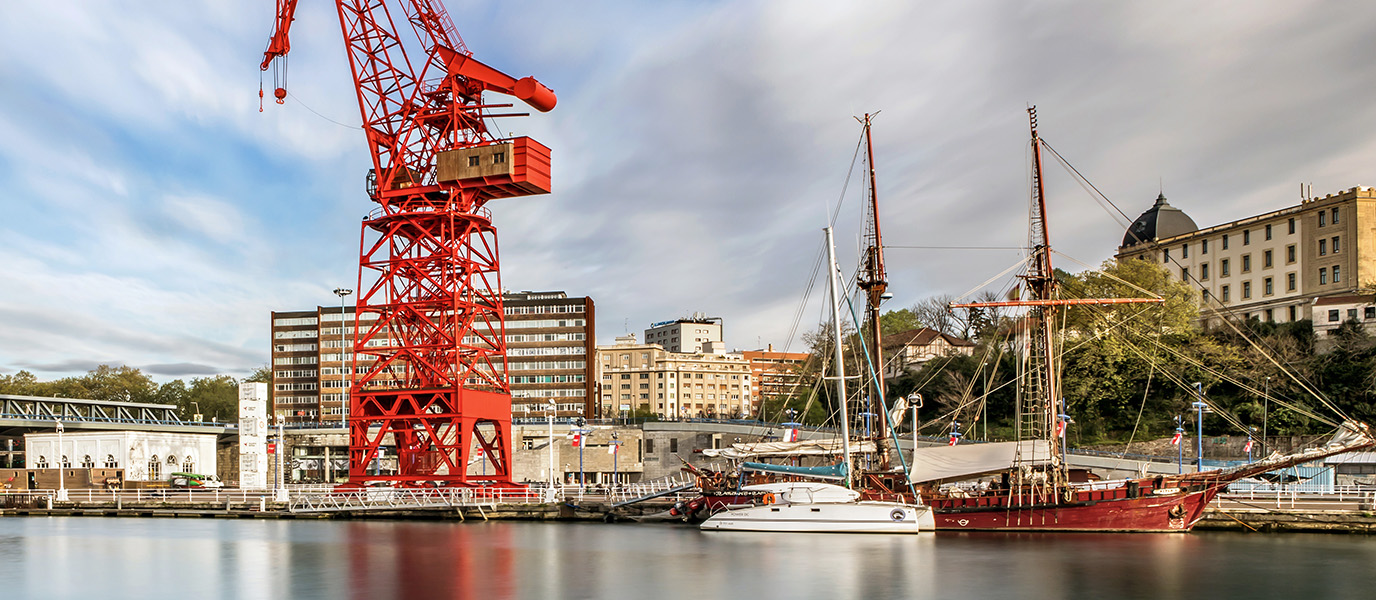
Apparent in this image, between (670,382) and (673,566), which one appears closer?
(673,566)

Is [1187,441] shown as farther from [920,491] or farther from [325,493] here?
[325,493]

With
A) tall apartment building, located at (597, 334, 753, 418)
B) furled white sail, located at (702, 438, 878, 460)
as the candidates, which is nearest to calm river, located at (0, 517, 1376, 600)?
furled white sail, located at (702, 438, 878, 460)

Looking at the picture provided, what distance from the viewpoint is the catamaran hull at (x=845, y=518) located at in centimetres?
4144

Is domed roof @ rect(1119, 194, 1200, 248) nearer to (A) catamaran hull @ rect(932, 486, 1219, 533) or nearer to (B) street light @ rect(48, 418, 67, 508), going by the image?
(A) catamaran hull @ rect(932, 486, 1219, 533)

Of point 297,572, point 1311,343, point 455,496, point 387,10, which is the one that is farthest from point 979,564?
point 1311,343

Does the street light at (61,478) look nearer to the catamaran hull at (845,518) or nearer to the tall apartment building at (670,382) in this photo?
the catamaran hull at (845,518)

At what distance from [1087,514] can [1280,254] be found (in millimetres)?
53960

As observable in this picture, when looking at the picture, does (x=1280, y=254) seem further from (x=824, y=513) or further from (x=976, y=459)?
(x=824, y=513)

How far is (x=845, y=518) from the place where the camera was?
4150 centimetres

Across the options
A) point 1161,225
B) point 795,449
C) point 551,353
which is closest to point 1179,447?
point 795,449

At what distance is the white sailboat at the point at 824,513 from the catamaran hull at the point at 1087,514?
122 cm

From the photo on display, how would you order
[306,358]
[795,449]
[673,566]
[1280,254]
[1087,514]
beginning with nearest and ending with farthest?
1. [673,566]
2. [1087,514]
3. [795,449]
4. [1280,254]
5. [306,358]

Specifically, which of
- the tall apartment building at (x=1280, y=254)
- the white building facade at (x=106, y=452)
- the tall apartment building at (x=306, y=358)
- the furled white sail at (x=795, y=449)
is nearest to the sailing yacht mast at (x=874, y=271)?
the furled white sail at (x=795, y=449)

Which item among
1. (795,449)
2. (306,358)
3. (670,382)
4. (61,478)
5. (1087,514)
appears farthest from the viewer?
(670,382)
